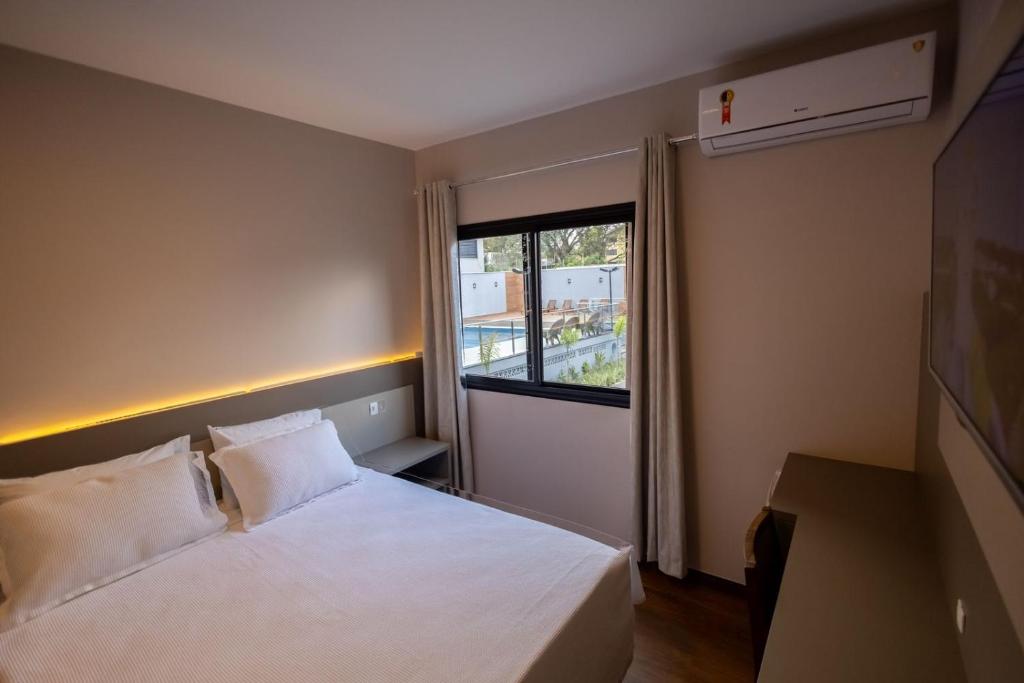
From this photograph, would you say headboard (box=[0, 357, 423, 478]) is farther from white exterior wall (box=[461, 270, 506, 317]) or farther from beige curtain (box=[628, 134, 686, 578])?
beige curtain (box=[628, 134, 686, 578])

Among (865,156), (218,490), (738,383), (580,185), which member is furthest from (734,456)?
(218,490)

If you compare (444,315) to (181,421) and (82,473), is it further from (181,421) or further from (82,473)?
(82,473)

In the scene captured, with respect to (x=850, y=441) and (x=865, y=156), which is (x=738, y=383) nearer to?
(x=850, y=441)

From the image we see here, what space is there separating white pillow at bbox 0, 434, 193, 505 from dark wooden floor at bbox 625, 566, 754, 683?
2231 mm

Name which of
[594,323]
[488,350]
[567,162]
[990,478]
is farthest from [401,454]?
[990,478]

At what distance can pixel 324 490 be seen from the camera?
7.93 feet

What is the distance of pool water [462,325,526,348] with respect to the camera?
330 cm

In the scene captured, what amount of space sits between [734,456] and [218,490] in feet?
8.63

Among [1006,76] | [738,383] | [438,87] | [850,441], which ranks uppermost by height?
[438,87]

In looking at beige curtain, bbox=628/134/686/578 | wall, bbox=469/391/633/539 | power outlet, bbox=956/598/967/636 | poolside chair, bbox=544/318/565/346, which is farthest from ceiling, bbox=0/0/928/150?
power outlet, bbox=956/598/967/636

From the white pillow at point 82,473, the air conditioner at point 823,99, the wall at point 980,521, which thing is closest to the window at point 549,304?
the air conditioner at point 823,99

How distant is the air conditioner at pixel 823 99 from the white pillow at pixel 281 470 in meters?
2.42

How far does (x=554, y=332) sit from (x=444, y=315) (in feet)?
2.59

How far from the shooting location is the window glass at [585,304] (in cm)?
278
